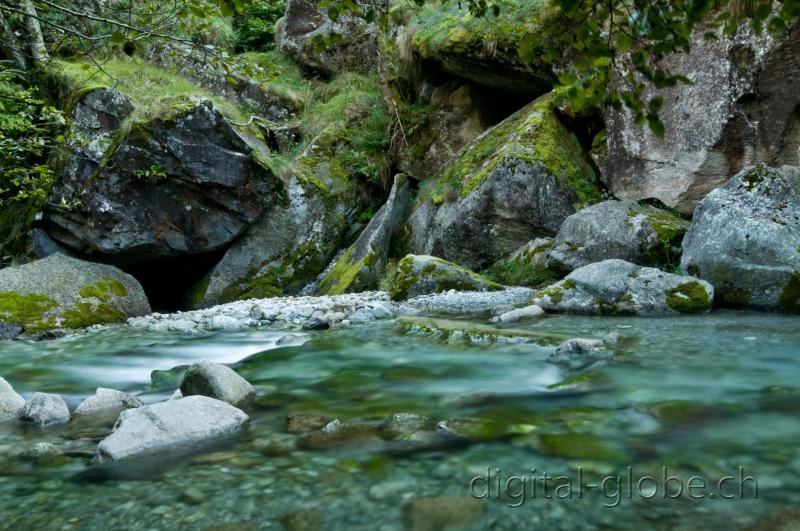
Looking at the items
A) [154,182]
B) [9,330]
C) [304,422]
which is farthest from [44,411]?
[154,182]

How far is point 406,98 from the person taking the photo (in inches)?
546

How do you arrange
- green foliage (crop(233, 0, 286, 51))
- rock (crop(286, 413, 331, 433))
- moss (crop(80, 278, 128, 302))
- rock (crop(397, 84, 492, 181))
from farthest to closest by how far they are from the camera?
green foliage (crop(233, 0, 286, 51)), rock (crop(397, 84, 492, 181)), moss (crop(80, 278, 128, 302)), rock (crop(286, 413, 331, 433))

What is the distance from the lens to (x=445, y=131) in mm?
12914

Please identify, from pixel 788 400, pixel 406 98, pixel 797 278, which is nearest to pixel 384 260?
pixel 406 98

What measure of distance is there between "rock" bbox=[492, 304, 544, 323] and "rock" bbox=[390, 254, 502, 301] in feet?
6.68

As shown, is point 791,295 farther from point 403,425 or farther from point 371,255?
point 371,255

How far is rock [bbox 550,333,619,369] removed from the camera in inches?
165

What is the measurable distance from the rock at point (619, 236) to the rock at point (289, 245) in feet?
18.1

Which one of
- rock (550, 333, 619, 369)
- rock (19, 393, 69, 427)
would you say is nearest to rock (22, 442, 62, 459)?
rock (19, 393, 69, 427)

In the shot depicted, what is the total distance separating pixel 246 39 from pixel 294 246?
10352mm

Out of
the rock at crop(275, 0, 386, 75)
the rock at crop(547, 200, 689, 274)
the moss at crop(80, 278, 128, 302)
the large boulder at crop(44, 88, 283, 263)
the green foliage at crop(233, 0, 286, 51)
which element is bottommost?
the moss at crop(80, 278, 128, 302)

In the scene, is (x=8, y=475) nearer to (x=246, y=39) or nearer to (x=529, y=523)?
(x=529, y=523)

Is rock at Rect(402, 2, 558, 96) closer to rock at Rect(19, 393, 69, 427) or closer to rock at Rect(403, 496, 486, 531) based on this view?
rock at Rect(19, 393, 69, 427)

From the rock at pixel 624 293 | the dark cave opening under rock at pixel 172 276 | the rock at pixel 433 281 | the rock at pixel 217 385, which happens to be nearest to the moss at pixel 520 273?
the rock at pixel 433 281
